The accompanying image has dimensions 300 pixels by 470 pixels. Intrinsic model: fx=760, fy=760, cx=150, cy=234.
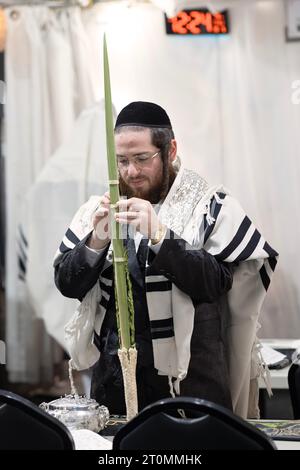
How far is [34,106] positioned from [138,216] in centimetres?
182

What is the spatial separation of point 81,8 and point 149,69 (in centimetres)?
50

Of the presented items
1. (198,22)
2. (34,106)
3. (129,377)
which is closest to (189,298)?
(129,377)

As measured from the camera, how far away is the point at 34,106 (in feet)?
12.6

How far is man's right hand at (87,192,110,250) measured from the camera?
2283mm

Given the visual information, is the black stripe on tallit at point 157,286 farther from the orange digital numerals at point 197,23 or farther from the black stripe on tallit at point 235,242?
the orange digital numerals at point 197,23

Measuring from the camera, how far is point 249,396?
2625 mm

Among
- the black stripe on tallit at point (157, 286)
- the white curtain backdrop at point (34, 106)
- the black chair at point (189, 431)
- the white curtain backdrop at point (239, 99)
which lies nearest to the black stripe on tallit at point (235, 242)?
the black stripe on tallit at point (157, 286)

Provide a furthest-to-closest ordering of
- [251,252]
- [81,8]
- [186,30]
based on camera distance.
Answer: [81,8] < [186,30] < [251,252]

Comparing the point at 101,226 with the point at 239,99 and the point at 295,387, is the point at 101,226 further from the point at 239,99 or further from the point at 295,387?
the point at 239,99

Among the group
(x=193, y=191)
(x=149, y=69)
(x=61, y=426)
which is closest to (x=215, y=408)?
(x=61, y=426)

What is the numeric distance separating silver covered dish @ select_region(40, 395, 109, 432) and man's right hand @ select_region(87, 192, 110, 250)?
0.48 m

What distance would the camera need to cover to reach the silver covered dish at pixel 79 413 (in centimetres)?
217

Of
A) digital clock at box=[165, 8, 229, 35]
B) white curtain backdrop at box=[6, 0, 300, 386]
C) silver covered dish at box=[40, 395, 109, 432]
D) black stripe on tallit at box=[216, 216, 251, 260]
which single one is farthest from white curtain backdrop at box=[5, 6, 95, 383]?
silver covered dish at box=[40, 395, 109, 432]

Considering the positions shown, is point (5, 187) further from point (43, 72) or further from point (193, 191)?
point (193, 191)
